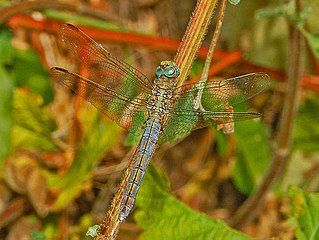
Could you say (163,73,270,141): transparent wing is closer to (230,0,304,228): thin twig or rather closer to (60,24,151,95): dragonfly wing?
(60,24,151,95): dragonfly wing

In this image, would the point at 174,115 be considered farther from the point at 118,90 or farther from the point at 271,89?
the point at 271,89

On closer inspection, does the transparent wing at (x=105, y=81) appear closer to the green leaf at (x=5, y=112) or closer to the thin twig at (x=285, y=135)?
the green leaf at (x=5, y=112)

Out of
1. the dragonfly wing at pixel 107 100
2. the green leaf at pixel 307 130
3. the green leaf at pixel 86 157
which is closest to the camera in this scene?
the dragonfly wing at pixel 107 100

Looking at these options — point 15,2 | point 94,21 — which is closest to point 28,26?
point 15,2

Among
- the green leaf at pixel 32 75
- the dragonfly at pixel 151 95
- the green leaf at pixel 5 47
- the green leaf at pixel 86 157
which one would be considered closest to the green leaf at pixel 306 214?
the dragonfly at pixel 151 95

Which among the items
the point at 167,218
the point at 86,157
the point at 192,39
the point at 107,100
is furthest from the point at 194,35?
the point at 86,157

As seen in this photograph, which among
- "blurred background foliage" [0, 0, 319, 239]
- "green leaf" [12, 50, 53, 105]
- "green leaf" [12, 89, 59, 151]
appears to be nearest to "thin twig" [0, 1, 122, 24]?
"blurred background foliage" [0, 0, 319, 239]
